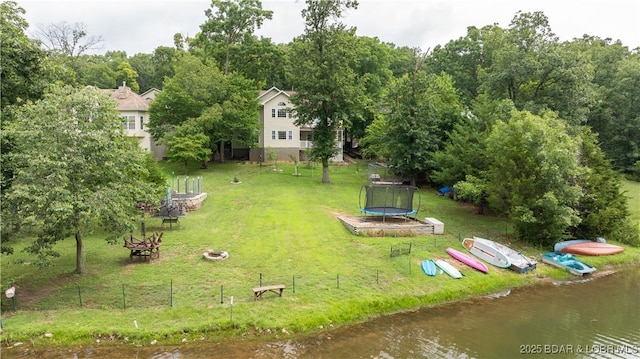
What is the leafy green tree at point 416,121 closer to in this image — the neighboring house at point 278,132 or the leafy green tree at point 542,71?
the leafy green tree at point 542,71

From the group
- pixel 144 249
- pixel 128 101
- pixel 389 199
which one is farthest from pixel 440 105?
pixel 128 101

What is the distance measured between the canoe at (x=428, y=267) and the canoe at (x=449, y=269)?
1.09 ft

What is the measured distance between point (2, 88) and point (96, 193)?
636cm

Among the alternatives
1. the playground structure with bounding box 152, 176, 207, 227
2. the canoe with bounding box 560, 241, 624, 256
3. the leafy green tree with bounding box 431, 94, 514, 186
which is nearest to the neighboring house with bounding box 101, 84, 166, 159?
the playground structure with bounding box 152, 176, 207, 227

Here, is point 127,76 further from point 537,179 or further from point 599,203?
point 599,203

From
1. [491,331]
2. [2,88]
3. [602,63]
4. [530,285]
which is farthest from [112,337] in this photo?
[602,63]

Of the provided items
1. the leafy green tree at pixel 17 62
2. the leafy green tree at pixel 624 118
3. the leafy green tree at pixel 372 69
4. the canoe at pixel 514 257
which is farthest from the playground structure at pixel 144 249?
the leafy green tree at pixel 624 118

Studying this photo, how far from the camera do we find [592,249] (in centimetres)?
2294

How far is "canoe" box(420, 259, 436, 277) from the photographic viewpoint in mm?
18859

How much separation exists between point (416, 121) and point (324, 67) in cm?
868

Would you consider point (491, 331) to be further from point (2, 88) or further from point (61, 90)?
point (2, 88)

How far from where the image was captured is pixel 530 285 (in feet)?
64.1

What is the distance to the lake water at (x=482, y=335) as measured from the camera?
1297cm

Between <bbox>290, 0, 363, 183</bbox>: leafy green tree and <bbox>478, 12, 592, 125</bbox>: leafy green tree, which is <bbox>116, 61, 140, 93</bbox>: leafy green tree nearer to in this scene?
<bbox>290, 0, 363, 183</bbox>: leafy green tree
